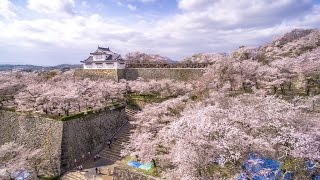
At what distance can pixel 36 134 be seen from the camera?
2098 centimetres

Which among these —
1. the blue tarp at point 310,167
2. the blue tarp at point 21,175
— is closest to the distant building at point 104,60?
the blue tarp at point 21,175

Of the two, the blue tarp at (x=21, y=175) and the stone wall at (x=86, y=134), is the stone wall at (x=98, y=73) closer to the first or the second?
the stone wall at (x=86, y=134)

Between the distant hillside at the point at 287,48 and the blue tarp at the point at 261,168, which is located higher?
the distant hillside at the point at 287,48

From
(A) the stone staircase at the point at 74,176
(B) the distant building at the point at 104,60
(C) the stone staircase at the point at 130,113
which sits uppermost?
(B) the distant building at the point at 104,60

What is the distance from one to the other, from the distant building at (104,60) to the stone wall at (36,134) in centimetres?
1368

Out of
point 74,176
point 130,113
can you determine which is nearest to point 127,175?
point 74,176

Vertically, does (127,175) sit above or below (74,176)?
above

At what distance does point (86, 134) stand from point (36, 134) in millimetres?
3821

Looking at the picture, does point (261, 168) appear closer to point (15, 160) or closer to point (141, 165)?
point (141, 165)

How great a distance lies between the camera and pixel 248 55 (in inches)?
1228

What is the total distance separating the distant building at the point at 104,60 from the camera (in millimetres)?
34125

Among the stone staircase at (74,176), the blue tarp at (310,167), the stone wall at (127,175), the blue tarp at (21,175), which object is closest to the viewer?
the blue tarp at (310,167)

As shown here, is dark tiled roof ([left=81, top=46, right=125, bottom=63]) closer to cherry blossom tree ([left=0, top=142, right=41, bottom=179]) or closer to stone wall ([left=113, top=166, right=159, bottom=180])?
cherry blossom tree ([left=0, top=142, right=41, bottom=179])

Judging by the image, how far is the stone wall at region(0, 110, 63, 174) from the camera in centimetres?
1939
